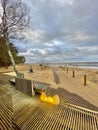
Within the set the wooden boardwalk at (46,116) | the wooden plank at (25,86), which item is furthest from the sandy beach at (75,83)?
the wooden boardwalk at (46,116)

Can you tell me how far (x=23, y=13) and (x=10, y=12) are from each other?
0.97 m

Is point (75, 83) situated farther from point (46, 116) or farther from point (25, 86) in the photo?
point (46, 116)

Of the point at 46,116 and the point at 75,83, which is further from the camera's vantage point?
the point at 75,83

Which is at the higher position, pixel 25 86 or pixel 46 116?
pixel 25 86

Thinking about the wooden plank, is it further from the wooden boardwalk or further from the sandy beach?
the sandy beach

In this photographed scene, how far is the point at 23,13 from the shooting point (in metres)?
10.7

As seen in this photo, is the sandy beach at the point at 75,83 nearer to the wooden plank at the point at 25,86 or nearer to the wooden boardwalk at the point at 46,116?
the wooden plank at the point at 25,86

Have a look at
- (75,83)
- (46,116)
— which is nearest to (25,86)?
(46,116)

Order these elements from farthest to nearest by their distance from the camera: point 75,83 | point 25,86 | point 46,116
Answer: point 75,83
point 25,86
point 46,116

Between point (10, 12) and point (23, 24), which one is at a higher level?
point (10, 12)

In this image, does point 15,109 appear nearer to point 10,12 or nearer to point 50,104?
point 50,104

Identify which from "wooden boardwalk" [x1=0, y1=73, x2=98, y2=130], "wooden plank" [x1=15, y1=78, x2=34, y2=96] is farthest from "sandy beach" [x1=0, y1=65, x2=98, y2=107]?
"wooden boardwalk" [x1=0, y1=73, x2=98, y2=130]

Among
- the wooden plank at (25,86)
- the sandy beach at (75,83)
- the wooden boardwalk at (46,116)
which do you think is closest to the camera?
the wooden boardwalk at (46,116)

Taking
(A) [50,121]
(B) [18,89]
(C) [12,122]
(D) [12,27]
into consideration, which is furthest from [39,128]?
(D) [12,27]
